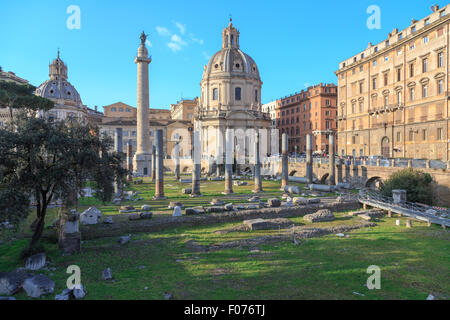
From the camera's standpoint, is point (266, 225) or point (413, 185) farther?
point (413, 185)

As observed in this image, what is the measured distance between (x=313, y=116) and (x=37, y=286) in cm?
5624

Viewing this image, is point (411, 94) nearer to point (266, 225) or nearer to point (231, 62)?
point (266, 225)

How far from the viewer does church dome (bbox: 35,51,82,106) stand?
66.2m

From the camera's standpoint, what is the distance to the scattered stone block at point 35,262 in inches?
358

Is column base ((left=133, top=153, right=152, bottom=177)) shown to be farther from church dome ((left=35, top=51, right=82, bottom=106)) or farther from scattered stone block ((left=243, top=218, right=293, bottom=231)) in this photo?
scattered stone block ((left=243, top=218, right=293, bottom=231))

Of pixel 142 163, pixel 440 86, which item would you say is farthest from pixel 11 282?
pixel 142 163

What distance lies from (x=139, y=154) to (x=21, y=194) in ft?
119

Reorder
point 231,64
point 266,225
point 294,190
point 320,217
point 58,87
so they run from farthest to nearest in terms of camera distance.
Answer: point 58,87, point 231,64, point 294,190, point 320,217, point 266,225

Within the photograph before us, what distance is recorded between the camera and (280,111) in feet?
237

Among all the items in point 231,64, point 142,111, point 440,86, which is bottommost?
point 142,111

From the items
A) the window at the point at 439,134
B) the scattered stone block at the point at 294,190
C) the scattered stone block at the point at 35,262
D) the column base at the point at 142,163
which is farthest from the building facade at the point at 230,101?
the scattered stone block at the point at 35,262

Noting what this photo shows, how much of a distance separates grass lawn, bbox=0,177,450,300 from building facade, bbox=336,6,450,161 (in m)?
21.4

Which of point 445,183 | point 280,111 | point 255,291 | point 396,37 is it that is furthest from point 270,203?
point 280,111

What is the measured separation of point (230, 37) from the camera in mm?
57375
